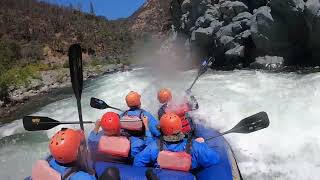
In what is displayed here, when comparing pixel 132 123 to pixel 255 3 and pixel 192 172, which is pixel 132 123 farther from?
pixel 255 3

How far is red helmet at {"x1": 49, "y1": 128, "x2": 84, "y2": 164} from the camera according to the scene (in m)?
3.59

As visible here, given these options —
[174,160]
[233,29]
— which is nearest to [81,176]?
[174,160]

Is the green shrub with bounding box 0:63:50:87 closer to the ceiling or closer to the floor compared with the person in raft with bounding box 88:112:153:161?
closer to the floor

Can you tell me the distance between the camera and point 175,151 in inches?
186

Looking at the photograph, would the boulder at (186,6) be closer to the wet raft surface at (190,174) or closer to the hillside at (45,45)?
the hillside at (45,45)

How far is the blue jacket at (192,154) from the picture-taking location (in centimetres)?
477

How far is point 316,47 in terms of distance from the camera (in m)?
16.2

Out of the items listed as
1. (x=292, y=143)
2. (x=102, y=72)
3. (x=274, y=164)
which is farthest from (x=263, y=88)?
(x=102, y=72)

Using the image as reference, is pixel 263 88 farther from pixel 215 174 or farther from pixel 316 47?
pixel 215 174

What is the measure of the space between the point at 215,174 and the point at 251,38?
47.4 ft

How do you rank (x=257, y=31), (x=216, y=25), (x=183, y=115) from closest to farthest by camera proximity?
(x=183, y=115) → (x=257, y=31) → (x=216, y=25)

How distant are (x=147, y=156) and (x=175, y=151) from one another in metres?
0.44

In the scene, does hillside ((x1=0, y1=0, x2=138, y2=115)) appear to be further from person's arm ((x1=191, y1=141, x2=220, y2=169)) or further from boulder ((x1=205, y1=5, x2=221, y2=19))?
person's arm ((x1=191, y1=141, x2=220, y2=169))

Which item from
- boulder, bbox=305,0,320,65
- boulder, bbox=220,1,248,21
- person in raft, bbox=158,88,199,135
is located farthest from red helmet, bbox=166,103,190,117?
boulder, bbox=220,1,248,21
